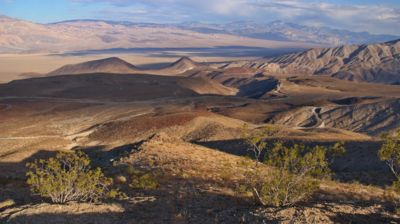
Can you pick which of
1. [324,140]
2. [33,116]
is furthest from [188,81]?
[324,140]

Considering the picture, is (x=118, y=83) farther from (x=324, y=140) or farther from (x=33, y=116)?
(x=324, y=140)

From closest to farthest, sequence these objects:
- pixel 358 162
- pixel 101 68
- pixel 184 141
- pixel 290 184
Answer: pixel 290 184, pixel 358 162, pixel 184 141, pixel 101 68

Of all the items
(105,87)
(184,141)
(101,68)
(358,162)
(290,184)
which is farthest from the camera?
(101,68)

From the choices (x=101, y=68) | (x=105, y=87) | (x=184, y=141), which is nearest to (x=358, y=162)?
(x=184, y=141)

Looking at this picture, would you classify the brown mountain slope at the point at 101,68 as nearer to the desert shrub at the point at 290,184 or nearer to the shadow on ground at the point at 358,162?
the shadow on ground at the point at 358,162

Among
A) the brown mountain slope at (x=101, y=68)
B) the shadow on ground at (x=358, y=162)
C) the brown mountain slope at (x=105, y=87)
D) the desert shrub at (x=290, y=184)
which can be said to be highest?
the desert shrub at (x=290, y=184)

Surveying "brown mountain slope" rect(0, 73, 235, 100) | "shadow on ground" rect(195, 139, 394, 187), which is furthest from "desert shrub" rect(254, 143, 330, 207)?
"brown mountain slope" rect(0, 73, 235, 100)

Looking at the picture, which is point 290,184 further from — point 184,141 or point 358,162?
point 184,141

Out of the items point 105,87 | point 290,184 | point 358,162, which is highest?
point 290,184

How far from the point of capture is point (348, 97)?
10988 cm

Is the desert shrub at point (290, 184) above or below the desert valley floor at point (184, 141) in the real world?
above

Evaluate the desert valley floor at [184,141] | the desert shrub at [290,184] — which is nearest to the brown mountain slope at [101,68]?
the desert valley floor at [184,141]

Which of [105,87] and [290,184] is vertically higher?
[290,184]

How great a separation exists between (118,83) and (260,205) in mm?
104022
